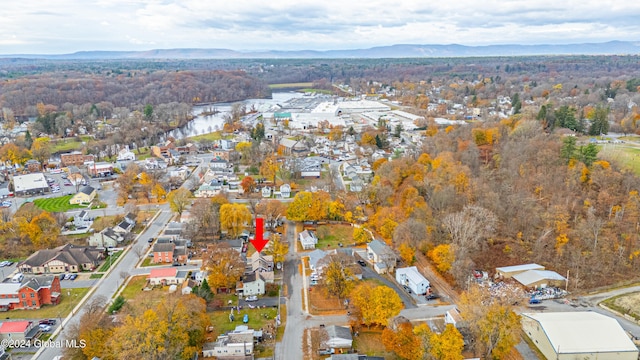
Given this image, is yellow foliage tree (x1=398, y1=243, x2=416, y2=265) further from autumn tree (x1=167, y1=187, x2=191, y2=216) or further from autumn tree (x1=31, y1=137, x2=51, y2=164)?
autumn tree (x1=31, y1=137, x2=51, y2=164)

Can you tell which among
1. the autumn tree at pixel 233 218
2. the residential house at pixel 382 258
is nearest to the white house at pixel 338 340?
the residential house at pixel 382 258

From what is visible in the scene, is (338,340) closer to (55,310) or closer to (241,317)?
(241,317)

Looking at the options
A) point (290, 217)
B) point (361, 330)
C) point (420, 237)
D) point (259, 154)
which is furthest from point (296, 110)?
point (361, 330)

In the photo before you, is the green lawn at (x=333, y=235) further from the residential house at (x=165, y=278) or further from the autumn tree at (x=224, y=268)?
the residential house at (x=165, y=278)

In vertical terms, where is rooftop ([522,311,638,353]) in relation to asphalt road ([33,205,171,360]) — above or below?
above

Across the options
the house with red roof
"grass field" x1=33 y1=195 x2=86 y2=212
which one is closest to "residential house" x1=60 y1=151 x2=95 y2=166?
"grass field" x1=33 y1=195 x2=86 y2=212

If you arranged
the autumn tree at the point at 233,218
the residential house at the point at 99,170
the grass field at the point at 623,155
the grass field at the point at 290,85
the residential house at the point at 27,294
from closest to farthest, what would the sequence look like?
the residential house at the point at 27,294 < the autumn tree at the point at 233,218 < the grass field at the point at 623,155 < the residential house at the point at 99,170 < the grass field at the point at 290,85
